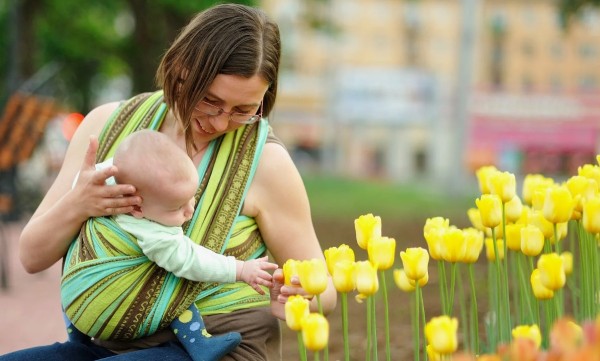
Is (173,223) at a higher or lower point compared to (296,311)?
higher

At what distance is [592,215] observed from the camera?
6.59ft

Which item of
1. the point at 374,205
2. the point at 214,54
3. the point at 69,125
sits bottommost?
the point at 214,54

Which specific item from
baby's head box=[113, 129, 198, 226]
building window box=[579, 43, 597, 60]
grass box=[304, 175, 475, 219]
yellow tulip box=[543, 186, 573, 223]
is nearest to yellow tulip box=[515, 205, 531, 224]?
yellow tulip box=[543, 186, 573, 223]

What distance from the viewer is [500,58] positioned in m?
60.5

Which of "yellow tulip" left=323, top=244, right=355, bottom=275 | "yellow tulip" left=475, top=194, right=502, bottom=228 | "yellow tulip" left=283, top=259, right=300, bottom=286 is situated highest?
"yellow tulip" left=475, top=194, right=502, bottom=228

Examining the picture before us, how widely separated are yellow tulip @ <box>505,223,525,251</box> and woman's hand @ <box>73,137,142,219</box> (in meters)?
0.78

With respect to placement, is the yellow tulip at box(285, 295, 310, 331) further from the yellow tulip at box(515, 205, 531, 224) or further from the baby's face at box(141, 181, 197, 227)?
the yellow tulip at box(515, 205, 531, 224)

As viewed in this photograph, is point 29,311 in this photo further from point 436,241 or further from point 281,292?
point 436,241

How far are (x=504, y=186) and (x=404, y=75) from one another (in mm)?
47057

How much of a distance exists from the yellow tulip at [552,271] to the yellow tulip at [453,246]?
0.54 feet

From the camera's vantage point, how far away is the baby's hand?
225 centimetres

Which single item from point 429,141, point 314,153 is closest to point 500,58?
point 429,141

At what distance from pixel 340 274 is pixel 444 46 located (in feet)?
194

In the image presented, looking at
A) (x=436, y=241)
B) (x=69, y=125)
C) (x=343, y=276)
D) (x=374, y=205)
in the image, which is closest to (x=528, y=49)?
(x=374, y=205)
